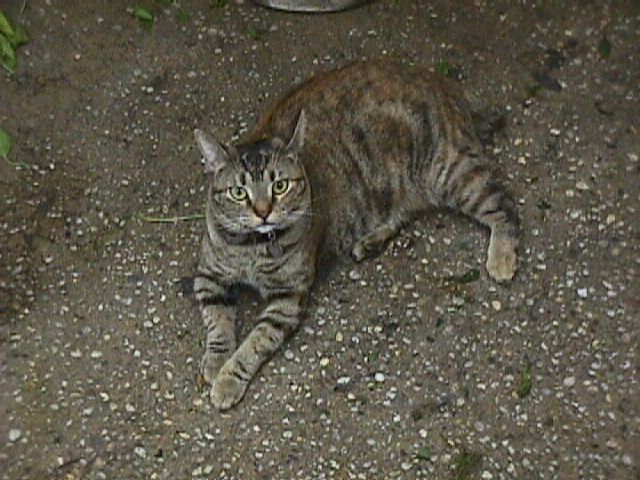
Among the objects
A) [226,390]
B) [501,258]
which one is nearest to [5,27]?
[226,390]

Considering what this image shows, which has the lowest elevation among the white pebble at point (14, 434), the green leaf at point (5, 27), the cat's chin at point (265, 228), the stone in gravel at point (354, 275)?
the white pebble at point (14, 434)

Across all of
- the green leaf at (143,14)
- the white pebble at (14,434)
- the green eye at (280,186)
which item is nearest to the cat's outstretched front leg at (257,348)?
the green eye at (280,186)

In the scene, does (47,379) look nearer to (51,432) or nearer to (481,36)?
(51,432)

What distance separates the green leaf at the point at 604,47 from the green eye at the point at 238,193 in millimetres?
2050

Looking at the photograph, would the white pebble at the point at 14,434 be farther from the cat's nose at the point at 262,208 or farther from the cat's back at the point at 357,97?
the cat's back at the point at 357,97

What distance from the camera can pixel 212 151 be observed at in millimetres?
3875

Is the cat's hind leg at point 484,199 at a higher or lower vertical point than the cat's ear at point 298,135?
lower

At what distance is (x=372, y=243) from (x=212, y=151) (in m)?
0.81

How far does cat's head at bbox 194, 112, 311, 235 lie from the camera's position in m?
3.81

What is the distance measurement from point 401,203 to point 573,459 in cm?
127

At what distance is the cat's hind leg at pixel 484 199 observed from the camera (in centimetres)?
425

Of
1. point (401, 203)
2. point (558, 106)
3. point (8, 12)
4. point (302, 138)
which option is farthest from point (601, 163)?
point (8, 12)

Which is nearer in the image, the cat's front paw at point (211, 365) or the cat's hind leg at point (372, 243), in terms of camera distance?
the cat's front paw at point (211, 365)

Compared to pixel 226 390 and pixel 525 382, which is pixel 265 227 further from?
pixel 525 382
